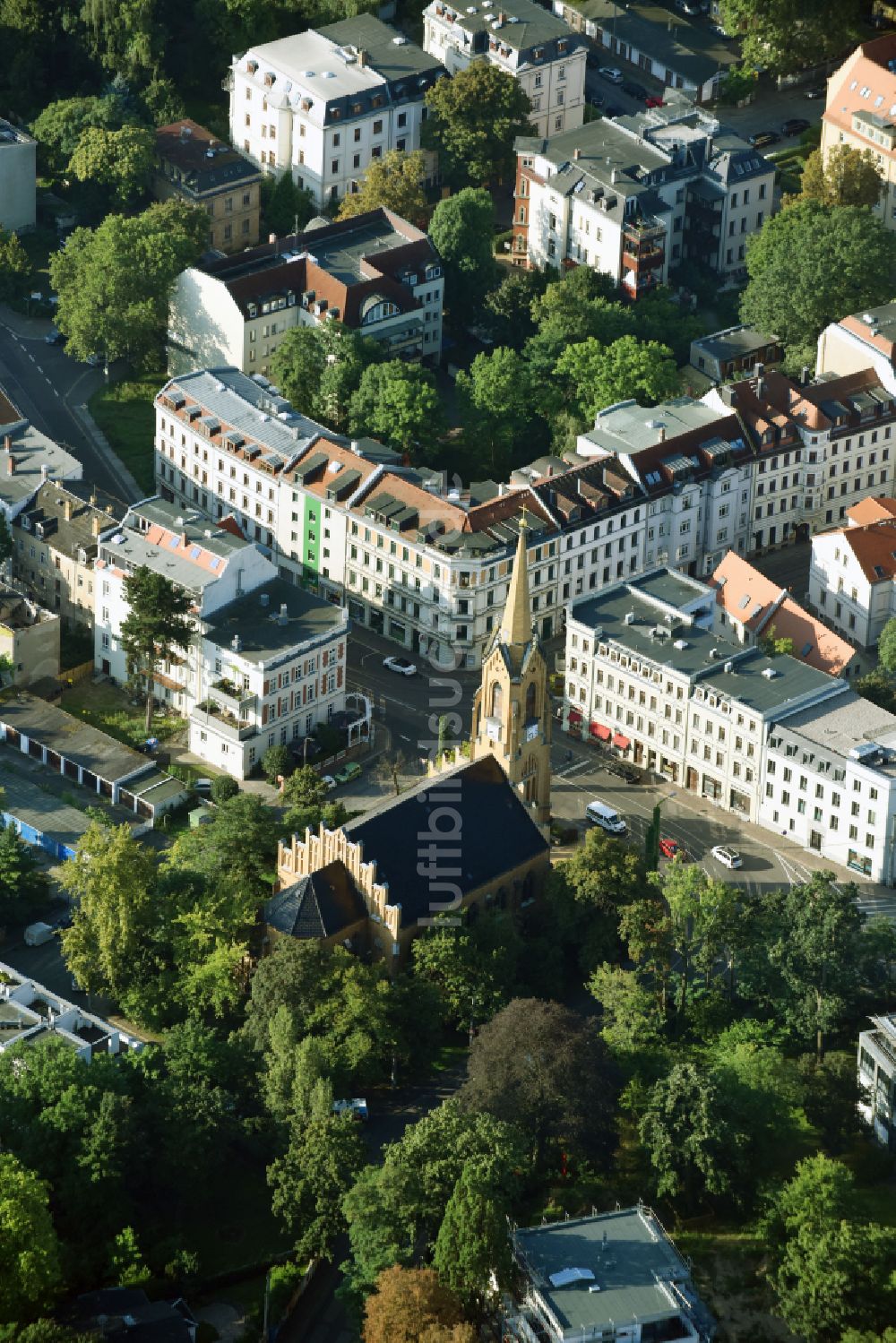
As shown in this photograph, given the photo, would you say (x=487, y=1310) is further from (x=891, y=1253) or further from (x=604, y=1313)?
(x=891, y=1253)

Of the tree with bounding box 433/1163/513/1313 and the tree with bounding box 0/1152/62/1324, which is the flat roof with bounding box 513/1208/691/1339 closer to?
the tree with bounding box 433/1163/513/1313

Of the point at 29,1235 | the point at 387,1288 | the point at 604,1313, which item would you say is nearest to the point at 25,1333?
the point at 29,1235

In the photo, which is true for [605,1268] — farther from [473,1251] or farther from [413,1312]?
[413,1312]

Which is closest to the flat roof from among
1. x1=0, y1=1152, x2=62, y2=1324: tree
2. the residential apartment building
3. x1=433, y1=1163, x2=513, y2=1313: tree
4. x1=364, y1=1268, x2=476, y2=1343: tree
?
the residential apartment building

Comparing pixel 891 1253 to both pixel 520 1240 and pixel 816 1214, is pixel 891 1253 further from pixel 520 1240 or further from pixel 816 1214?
Answer: pixel 520 1240

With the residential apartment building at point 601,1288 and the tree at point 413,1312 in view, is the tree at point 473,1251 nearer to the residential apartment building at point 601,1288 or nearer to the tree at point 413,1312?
the residential apartment building at point 601,1288

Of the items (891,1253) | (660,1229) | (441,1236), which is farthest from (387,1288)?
(891,1253)

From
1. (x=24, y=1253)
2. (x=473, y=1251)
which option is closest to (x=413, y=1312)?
(x=473, y=1251)
